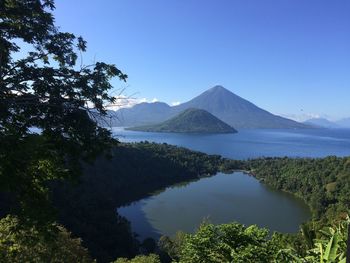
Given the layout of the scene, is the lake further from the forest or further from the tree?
the tree

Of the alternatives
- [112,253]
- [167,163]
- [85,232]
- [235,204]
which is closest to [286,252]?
[112,253]

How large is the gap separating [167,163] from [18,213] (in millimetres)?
108702

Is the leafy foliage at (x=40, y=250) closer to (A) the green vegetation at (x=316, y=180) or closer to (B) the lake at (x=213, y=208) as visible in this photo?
(B) the lake at (x=213, y=208)

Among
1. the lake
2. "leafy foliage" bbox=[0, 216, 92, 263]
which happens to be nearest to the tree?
"leafy foliage" bbox=[0, 216, 92, 263]

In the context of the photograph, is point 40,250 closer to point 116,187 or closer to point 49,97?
point 49,97

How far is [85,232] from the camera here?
49.5 m

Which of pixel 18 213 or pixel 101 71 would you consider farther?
pixel 101 71

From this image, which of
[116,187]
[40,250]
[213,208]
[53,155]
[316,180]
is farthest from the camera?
[316,180]

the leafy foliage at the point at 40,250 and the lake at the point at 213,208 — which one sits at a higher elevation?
the leafy foliage at the point at 40,250

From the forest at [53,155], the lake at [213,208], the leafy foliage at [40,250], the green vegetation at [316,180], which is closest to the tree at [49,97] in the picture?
the forest at [53,155]

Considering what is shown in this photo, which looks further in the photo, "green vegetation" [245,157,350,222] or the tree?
"green vegetation" [245,157,350,222]

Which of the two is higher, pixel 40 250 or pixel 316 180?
pixel 40 250

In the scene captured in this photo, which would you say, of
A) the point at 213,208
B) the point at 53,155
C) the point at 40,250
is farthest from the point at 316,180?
the point at 53,155

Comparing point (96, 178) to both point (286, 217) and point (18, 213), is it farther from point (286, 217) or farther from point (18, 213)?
point (18, 213)
